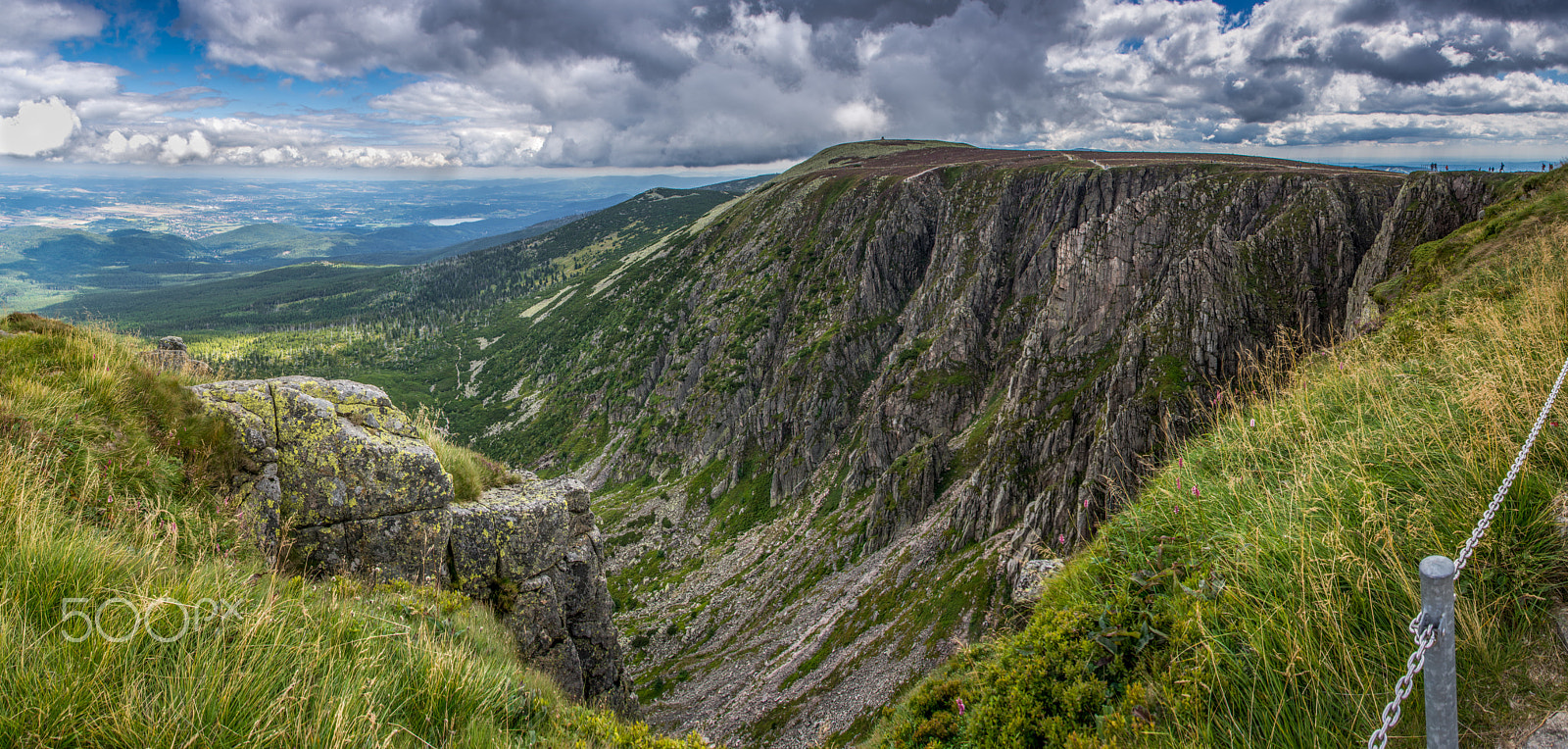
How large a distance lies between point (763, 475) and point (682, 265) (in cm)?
10058

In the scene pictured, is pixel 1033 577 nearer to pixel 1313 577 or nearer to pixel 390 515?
pixel 1313 577

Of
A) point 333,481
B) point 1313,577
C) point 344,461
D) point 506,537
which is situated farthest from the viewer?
point 506,537

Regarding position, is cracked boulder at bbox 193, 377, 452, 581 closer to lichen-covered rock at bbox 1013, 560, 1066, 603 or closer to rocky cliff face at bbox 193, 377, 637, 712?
rocky cliff face at bbox 193, 377, 637, 712

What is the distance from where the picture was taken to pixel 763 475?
4289 inches

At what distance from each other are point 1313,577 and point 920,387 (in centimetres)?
8846

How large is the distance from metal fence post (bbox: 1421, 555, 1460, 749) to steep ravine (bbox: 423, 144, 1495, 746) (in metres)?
7.68

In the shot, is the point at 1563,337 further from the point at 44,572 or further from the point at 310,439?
the point at 310,439

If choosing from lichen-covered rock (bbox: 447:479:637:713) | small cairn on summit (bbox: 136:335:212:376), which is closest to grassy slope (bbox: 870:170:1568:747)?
lichen-covered rock (bbox: 447:479:637:713)

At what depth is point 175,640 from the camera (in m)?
5.02

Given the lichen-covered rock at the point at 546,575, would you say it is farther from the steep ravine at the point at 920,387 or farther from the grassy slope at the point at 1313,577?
the steep ravine at the point at 920,387

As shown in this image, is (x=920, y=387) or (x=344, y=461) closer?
(x=344, y=461)

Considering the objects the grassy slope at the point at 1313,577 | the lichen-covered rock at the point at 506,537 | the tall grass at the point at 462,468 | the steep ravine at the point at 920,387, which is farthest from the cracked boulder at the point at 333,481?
the steep ravine at the point at 920,387

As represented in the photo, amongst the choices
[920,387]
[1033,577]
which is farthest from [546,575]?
[920,387]

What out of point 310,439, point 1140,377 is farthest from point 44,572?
point 1140,377
